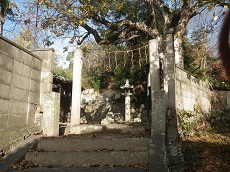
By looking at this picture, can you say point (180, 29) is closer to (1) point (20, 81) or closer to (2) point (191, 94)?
(2) point (191, 94)

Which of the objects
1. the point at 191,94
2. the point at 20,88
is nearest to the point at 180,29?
the point at 191,94

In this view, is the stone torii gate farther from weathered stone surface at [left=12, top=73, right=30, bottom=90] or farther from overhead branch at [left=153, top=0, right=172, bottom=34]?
overhead branch at [left=153, top=0, right=172, bottom=34]

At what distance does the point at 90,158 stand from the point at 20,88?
2.97 metres

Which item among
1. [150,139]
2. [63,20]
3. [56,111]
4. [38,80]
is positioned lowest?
[150,139]

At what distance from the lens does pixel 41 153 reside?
5.49 meters

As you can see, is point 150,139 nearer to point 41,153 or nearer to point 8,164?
point 41,153

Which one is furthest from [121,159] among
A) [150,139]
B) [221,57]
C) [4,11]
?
[4,11]

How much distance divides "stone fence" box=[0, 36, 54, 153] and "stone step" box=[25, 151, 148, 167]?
0.95 metres

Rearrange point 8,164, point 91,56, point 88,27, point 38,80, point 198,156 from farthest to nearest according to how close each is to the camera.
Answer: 1. point 88,27
2. point 91,56
3. point 38,80
4. point 198,156
5. point 8,164

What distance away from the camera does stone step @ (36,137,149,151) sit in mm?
5734

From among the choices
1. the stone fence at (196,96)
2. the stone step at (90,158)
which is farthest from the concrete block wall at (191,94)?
the stone step at (90,158)

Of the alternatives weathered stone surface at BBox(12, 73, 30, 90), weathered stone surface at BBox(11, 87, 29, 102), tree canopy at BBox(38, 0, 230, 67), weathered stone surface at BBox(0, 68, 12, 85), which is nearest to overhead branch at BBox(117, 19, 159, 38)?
tree canopy at BBox(38, 0, 230, 67)

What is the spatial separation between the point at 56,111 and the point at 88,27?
33.3 feet

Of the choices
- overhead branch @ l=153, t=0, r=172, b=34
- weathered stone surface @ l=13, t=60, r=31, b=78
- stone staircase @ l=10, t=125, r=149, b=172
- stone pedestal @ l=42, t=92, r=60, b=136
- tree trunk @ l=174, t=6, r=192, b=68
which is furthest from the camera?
overhead branch @ l=153, t=0, r=172, b=34
